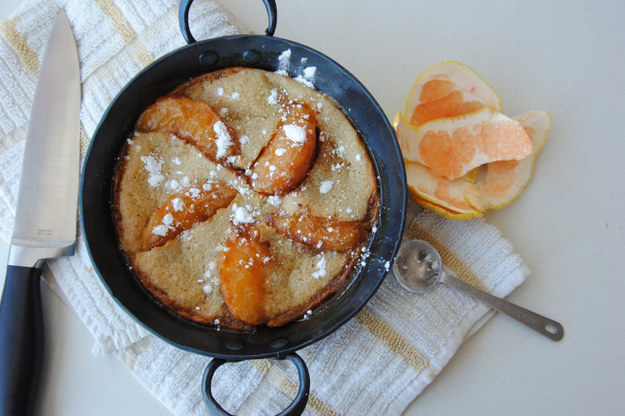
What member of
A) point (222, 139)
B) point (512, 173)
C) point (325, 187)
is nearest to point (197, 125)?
point (222, 139)

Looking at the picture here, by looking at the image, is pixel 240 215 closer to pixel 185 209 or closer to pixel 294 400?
pixel 185 209

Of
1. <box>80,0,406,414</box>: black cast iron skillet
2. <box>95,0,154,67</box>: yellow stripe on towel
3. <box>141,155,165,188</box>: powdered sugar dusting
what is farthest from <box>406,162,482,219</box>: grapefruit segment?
<box>95,0,154,67</box>: yellow stripe on towel

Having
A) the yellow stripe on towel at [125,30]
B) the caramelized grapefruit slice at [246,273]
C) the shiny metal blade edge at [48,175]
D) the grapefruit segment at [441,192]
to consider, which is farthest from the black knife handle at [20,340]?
the grapefruit segment at [441,192]

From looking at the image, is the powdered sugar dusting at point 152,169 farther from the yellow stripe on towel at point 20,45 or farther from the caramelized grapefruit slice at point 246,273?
the yellow stripe on towel at point 20,45

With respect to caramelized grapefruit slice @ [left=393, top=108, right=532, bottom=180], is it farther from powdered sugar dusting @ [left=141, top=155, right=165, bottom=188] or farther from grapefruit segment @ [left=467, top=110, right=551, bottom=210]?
powdered sugar dusting @ [left=141, top=155, right=165, bottom=188]

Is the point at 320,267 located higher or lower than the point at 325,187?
lower

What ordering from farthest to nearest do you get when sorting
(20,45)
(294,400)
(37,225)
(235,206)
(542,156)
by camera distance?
(542,156), (20,45), (37,225), (235,206), (294,400)

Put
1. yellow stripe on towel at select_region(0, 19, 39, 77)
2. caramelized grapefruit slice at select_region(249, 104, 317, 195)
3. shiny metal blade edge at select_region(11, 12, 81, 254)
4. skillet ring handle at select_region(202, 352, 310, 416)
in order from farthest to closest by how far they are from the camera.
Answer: yellow stripe on towel at select_region(0, 19, 39, 77) → shiny metal blade edge at select_region(11, 12, 81, 254) → caramelized grapefruit slice at select_region(249, 104, 317, 195) → skillet ring handle at select_region(202, 352, 310, 416)
